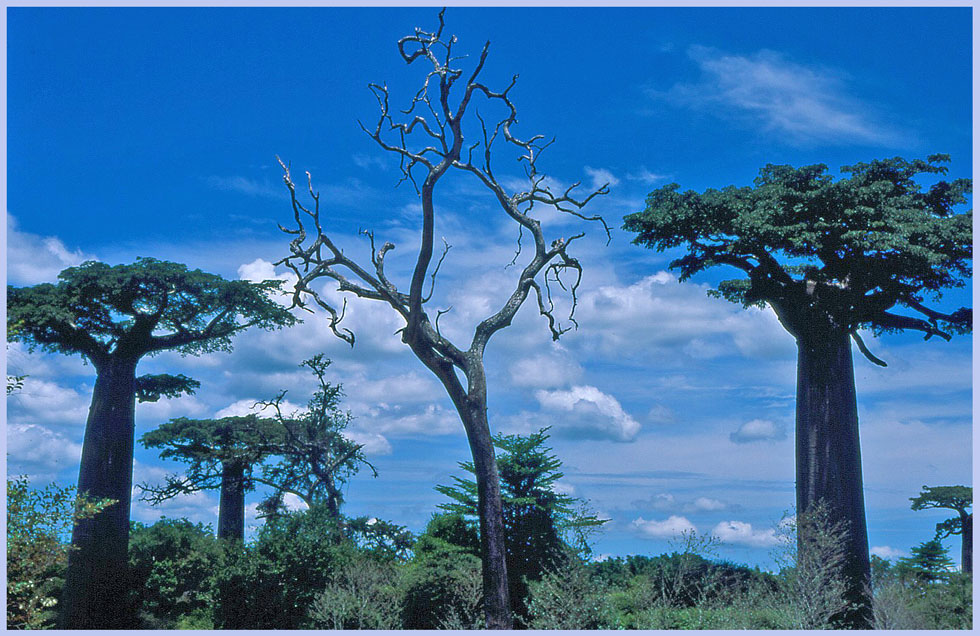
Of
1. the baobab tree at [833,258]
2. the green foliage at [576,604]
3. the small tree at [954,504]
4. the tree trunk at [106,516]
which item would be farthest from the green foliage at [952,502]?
the tree trunk at [106,516]

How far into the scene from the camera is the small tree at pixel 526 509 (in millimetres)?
16156

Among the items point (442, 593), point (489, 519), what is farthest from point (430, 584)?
point (489, 519)

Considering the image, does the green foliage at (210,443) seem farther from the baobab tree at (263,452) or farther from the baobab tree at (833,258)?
the baobab tree at (833,258)

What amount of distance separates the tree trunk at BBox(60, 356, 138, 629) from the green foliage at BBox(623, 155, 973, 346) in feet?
40.6

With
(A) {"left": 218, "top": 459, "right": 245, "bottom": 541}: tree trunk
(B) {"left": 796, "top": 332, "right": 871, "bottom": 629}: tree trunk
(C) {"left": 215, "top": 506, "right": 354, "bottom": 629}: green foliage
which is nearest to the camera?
(B) {"left": 796, "top": 332, "right": 871, "bottom": 629}: tree trunk

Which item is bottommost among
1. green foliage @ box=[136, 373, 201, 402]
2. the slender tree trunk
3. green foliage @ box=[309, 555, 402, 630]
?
green foliage @ box=[309, 555, 402, 630]

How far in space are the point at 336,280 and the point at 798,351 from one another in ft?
30.4

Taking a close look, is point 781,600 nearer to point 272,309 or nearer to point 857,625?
point 857,625

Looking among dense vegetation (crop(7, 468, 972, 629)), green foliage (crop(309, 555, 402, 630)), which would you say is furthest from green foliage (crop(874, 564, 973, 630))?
green foliage (crop(309, 555, 402, 630))

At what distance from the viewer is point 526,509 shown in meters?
16.9

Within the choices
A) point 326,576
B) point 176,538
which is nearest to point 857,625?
point 326,576

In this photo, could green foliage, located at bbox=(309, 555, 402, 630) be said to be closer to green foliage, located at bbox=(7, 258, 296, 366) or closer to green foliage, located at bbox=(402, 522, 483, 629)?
green foliage, located at bbox=(402, 522, 483, 629)

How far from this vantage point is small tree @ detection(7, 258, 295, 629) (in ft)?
62.0

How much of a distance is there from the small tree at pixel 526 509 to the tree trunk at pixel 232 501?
8984 mm
